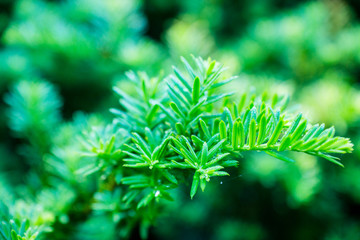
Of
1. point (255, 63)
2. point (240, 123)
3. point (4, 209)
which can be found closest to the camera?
point (240, 123)

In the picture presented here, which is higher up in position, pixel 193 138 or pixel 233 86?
pixel 233 86

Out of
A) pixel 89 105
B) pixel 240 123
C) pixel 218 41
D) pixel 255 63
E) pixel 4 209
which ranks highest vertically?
pixel 218 41

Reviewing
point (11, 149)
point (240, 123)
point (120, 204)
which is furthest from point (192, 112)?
point (11, 149)

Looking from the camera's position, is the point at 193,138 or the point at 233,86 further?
the point at 233,86

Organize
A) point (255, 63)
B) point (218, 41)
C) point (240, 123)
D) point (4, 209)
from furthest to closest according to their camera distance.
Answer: point (218, 41) → point (255, 63) → point (4, 209) → point (240, 123)

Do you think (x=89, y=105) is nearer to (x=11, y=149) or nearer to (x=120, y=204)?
(x=11, y=149)

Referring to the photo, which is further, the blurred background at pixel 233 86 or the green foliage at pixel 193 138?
the blurred background at pixel 233 86

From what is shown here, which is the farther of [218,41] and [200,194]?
[218,41]

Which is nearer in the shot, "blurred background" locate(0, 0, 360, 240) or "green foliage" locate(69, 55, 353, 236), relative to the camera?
"green foliage" locate(69, 55, 353, 236)
